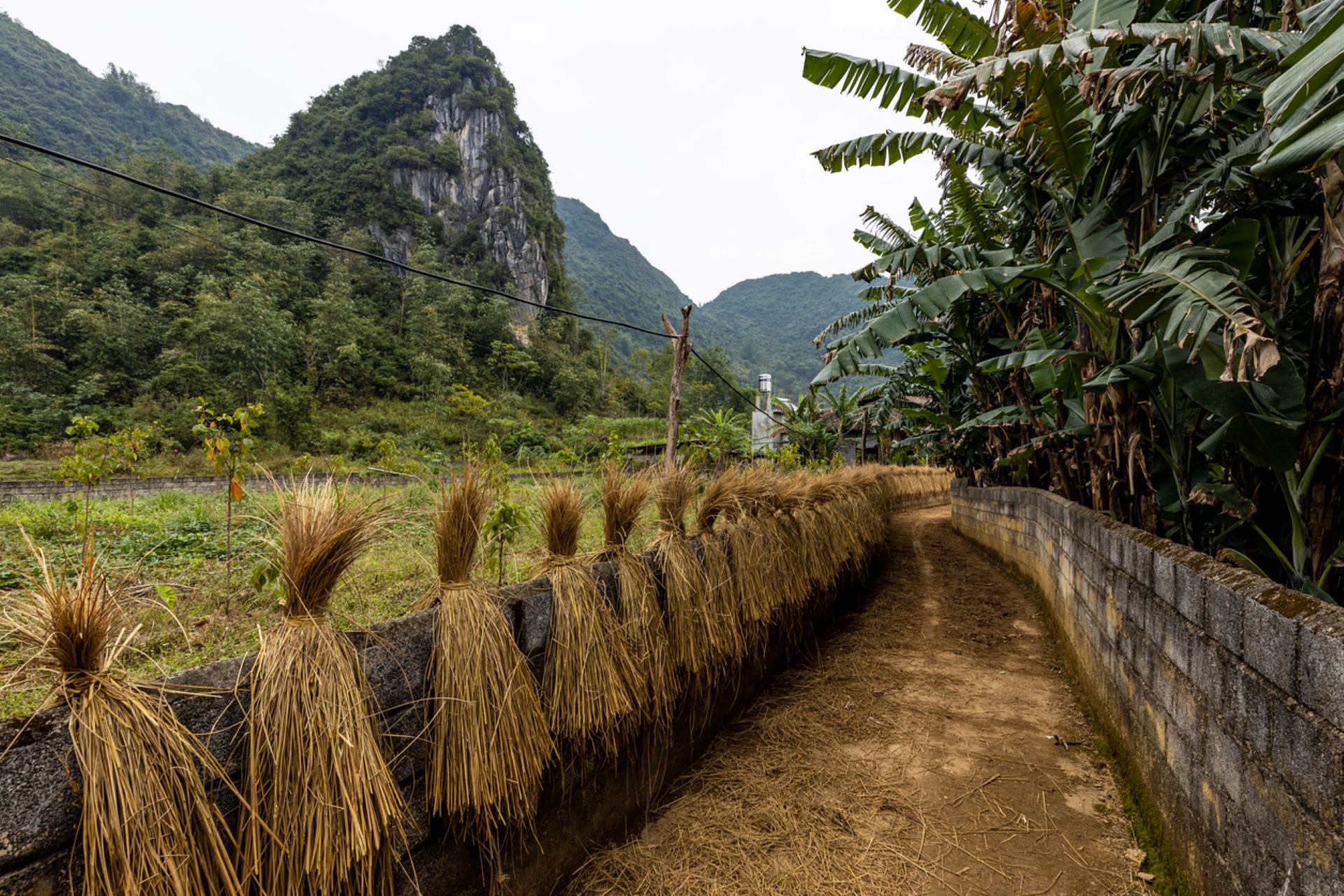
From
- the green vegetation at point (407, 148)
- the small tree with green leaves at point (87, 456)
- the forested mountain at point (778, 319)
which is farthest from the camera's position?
the forested mountain at point (778, 319)

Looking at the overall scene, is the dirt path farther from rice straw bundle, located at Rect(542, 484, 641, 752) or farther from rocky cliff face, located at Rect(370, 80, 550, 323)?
rocky cliff face, located at Rect(370, 80, 550, 323)

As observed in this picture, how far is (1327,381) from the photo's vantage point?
2035 mm

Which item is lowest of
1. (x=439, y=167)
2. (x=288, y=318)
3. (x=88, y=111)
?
(x=288, y=318)

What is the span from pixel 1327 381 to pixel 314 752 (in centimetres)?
336

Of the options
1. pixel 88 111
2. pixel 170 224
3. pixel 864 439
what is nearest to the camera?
pixel 864 439

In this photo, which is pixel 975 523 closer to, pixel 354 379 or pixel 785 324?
pixel 354 379

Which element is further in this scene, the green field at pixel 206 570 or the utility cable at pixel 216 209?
the utility cable at pixel 216 209

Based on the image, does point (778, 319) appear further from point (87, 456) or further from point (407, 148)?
point (87, 456)

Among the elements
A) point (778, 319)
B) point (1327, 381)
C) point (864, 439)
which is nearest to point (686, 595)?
point (1327, 381)

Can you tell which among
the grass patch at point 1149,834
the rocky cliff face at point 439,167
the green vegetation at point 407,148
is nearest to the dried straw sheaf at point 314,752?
the grass patch at point 1149,834

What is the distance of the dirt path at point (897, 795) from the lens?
212cm

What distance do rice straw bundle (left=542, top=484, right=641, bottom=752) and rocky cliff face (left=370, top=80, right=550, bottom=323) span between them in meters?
47.6

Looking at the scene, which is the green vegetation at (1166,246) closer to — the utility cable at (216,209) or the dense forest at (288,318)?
the utility cable at (216,209)

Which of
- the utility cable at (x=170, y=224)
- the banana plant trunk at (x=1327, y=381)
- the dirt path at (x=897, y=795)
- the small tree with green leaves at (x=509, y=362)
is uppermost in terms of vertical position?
the utility cable at (x=170, y=224)
